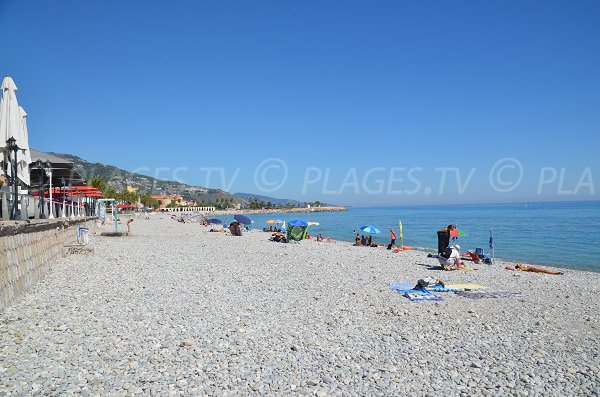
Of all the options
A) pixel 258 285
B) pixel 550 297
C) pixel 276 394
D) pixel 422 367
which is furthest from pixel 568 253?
pixel 276 394

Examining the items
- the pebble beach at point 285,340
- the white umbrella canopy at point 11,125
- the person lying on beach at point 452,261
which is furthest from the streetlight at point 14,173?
the person lying on beach at point 452,261

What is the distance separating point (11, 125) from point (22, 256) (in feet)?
9.20

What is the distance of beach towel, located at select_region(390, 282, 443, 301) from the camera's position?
29.7ft

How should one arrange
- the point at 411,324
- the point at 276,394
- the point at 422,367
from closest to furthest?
the point at 276,394
the point at 422,367
the point at 411,324

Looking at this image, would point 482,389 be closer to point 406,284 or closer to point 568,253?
point 406,284

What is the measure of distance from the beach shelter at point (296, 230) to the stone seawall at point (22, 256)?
16729 millimetres

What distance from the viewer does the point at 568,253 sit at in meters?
24.2

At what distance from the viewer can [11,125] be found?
877 cm

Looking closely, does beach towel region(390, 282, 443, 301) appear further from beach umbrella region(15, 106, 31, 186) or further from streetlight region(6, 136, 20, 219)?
beach umbrella region(15, 106, 31, 186)

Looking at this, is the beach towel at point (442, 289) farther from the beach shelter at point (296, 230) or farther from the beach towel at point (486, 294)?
the beach shelter at point (296, 230)

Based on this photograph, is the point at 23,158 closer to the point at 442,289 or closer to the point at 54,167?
the point at 54,167

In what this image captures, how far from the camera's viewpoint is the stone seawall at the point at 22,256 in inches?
264

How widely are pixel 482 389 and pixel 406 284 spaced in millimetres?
6334

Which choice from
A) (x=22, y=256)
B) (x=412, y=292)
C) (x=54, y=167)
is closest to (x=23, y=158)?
(x=22, y=256)
